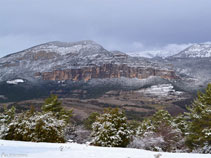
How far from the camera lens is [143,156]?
11.0m

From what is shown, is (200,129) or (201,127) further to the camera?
(201,127)

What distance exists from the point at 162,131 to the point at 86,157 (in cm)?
1940

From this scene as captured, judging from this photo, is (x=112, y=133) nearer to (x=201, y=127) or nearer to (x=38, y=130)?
(x=38, y=130)

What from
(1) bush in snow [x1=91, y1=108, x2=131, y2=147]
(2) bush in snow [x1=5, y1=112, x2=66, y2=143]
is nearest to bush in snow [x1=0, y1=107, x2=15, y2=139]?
(2) bush in snow [x1=5, y1=112, x2=66, y2=143]

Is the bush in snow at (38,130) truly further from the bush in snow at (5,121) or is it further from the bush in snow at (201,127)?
the bush in snow at (201,127)

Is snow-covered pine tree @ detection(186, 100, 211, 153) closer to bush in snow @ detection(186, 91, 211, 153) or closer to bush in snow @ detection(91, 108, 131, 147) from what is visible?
bush in snow @ detection(186, 91, 211, 153)

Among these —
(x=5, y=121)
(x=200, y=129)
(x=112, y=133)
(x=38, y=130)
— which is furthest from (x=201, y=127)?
(x=5, y=121)

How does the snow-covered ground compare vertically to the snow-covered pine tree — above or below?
above

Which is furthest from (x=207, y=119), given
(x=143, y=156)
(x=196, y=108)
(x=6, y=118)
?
(x=6, y=118)

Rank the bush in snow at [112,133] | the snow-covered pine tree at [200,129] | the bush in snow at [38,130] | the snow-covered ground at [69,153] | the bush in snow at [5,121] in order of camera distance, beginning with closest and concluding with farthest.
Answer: the snow-covered ground at [69,153]
the bush in snow at [38,130]
the bush in snow at [5,121]
the bush in snow at [112,133]
the snow-covered pine tree at [200,129]

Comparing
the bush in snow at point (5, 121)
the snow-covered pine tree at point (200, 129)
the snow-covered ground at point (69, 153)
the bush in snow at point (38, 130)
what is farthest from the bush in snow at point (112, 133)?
the snow-covered ground at point (69, 153)

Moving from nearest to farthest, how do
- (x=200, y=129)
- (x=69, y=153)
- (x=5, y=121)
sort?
(x=69, y=153) → (x=200, y=129) → (x=5, y=121)

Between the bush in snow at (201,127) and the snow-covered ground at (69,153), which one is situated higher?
the snow-covered ground at (69,153)

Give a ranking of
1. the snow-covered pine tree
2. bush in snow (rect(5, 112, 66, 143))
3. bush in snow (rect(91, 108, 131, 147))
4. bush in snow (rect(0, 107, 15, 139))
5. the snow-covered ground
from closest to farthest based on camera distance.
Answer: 1. the snow-covered ground
2. bush in snow (rect(5, 112, 66, 143))
3. bush in snow (rect(0, 107, 15, 139))
4. bush in snow (rect(91, 108, 131, 147))
5. the snow-covered pine tree
